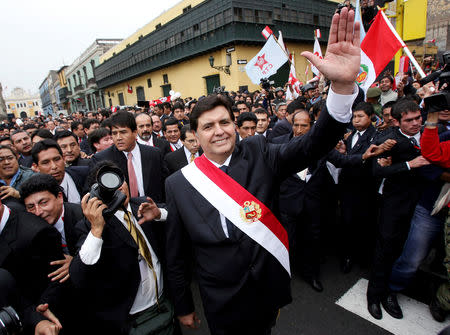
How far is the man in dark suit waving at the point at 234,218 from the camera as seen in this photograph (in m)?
1.54

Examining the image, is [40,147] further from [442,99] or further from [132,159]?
[442,99]

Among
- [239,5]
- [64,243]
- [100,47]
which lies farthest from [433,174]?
[100,47]

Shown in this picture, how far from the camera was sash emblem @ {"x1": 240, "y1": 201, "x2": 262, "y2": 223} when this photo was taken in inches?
60.2

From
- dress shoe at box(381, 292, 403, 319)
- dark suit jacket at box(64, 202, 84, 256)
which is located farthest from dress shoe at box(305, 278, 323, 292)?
dark suit jacket at box(64, 202, 84, 256)

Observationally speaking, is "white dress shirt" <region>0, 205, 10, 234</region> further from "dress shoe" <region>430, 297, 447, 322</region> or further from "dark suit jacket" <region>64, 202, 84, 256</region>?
"dress shoe" <region>430, 297, 447, 322</region>

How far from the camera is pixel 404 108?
103 inches

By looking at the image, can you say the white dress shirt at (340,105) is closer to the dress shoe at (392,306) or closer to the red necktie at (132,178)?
the red necktie at (132,178)

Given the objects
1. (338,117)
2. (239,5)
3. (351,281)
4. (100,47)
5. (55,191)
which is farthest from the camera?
(100,47)

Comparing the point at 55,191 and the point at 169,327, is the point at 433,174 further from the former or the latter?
the point at 55,191

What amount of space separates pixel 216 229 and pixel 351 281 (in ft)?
8.56

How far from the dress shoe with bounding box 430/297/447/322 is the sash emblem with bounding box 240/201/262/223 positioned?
2.41m

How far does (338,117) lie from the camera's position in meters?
1.23

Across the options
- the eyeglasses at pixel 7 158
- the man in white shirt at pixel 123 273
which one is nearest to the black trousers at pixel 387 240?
the man in white shirt at pixel 123 273

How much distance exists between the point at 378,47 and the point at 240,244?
3.88 m
